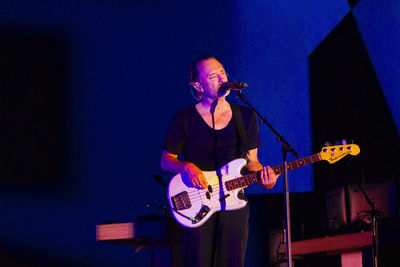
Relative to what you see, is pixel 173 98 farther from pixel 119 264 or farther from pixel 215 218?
pixel 215 218

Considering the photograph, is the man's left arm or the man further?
the man's left arm

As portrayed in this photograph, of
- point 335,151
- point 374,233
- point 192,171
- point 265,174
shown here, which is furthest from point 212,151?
point 374,233

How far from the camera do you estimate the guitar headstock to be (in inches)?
130

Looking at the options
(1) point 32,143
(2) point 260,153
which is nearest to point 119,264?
(1) point 32,143

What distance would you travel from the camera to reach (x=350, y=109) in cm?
593

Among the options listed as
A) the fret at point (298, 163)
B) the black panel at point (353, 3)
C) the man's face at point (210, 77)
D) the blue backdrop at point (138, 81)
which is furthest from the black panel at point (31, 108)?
the black panel at point (353, 3)

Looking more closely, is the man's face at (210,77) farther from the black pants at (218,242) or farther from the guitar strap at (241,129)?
the black pants at (218,242)

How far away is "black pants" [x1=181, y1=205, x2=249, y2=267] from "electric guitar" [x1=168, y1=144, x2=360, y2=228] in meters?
0.05

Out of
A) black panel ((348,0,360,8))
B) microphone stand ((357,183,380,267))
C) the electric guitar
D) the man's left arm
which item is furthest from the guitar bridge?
black panel ((348,0,360,8))

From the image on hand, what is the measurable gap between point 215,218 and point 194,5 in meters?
3.64

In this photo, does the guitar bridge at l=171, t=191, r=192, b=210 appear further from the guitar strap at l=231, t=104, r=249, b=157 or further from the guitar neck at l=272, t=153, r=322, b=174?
the guitar neck at l=272, t=153, r=322, b=174

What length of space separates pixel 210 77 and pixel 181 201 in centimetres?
82

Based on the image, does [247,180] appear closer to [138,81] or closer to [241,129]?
[241,129]

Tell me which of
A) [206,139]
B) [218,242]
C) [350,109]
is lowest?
[218,242]
